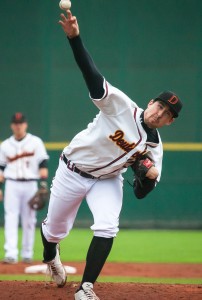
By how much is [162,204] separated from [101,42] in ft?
10.0

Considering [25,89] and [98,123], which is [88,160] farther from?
[25,89]

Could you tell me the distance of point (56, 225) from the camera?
6.06m

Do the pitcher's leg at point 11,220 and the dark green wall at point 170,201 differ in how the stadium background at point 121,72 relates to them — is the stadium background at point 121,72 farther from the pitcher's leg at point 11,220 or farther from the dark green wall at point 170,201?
the pitcher's leg at point 11,220

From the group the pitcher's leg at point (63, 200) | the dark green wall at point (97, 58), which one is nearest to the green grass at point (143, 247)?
the dark green wall at point (97, 58)

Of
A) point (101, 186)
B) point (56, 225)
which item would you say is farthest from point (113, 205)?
point (56, 225)

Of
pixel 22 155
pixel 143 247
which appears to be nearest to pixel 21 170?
pixel 22 155

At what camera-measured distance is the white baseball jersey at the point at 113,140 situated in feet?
18.0

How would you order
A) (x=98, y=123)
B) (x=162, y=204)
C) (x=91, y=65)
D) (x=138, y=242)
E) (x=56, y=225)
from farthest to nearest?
(x=162, y=204)
(x=138, y=242)
(x=56, y=225)
(x=98, y=123)
(x=91, y=65)

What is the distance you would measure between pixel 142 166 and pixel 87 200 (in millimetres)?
522

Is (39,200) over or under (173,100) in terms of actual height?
under

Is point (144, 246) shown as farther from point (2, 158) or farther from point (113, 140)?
point (113, 140)

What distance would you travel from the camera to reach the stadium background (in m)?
13.7

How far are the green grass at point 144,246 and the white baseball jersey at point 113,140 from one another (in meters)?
4.76

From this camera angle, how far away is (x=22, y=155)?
10.3m
